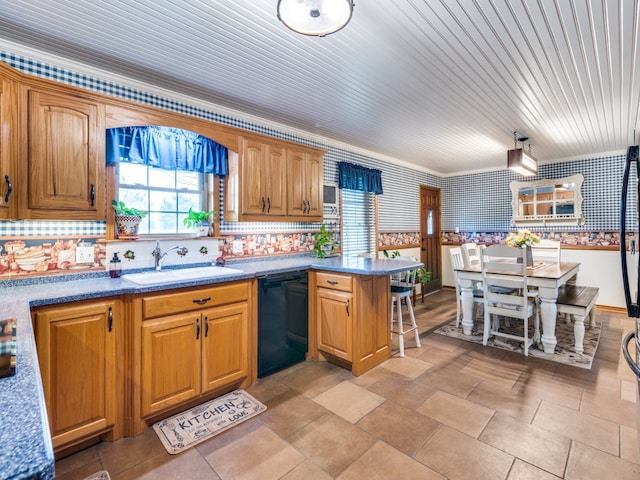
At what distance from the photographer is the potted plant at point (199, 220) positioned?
2812 millimetres

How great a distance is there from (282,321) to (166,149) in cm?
170

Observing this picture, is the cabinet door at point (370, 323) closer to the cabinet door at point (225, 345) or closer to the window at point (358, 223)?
the cabinet door at point (225, 345)

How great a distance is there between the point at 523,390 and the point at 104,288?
3012 mm

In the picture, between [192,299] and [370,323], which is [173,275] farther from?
[370,323]

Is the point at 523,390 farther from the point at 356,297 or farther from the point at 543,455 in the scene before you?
the point at 356,297

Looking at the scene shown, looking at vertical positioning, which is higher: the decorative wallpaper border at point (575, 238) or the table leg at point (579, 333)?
the decorative wallpaper border at point (575, 238)

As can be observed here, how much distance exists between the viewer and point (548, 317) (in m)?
3.15

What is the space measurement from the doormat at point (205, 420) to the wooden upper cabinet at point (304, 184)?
1.73 m

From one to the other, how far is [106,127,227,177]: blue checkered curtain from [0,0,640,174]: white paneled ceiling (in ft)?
1.30

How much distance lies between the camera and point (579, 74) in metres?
2.45

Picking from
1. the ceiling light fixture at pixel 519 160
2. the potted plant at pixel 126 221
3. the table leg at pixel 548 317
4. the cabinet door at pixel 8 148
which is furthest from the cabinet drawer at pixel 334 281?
the ceiling light fixture at pixel 519 160

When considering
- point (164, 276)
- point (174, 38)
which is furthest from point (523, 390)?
point (174, 38)

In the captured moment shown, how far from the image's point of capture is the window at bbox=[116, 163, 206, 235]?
2.57 meters

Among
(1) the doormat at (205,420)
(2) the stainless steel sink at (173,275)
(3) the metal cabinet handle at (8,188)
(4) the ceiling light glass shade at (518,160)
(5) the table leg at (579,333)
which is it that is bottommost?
(1) the doormat at (205,420)
